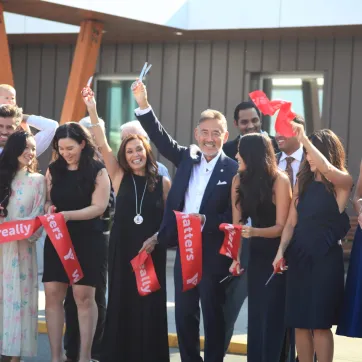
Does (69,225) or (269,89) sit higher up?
(269,89)

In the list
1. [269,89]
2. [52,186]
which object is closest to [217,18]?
[269,89]

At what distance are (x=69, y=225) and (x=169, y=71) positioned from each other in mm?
8238

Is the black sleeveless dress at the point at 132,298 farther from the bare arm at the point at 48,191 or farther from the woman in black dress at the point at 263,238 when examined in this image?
the woman in black dress at the point at 263,238

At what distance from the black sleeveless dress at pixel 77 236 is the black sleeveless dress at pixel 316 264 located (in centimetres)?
173

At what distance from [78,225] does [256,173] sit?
156 cm

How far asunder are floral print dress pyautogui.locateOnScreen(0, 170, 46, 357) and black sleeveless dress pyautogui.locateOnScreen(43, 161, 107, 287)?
0.14 m

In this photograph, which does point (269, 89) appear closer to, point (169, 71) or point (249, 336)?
point (169, 71)

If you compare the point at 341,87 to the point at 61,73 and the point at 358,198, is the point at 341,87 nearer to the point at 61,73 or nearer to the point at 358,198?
the point at 61,73

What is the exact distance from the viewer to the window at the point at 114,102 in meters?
16.2

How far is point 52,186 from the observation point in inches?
304

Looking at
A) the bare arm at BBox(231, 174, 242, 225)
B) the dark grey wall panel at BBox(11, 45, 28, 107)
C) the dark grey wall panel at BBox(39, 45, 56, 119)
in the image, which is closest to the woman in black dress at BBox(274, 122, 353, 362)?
the bare arm at BBox(231, 174, 242, 225)

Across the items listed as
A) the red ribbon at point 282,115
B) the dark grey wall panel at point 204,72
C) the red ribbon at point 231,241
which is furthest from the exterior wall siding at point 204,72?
the red ribbon at point 282,115

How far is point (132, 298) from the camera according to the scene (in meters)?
7.56

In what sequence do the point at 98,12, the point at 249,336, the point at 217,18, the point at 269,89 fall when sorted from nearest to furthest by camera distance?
the point at 249,336
the point at 98,12
the point at 217,18
the point at 269,89
